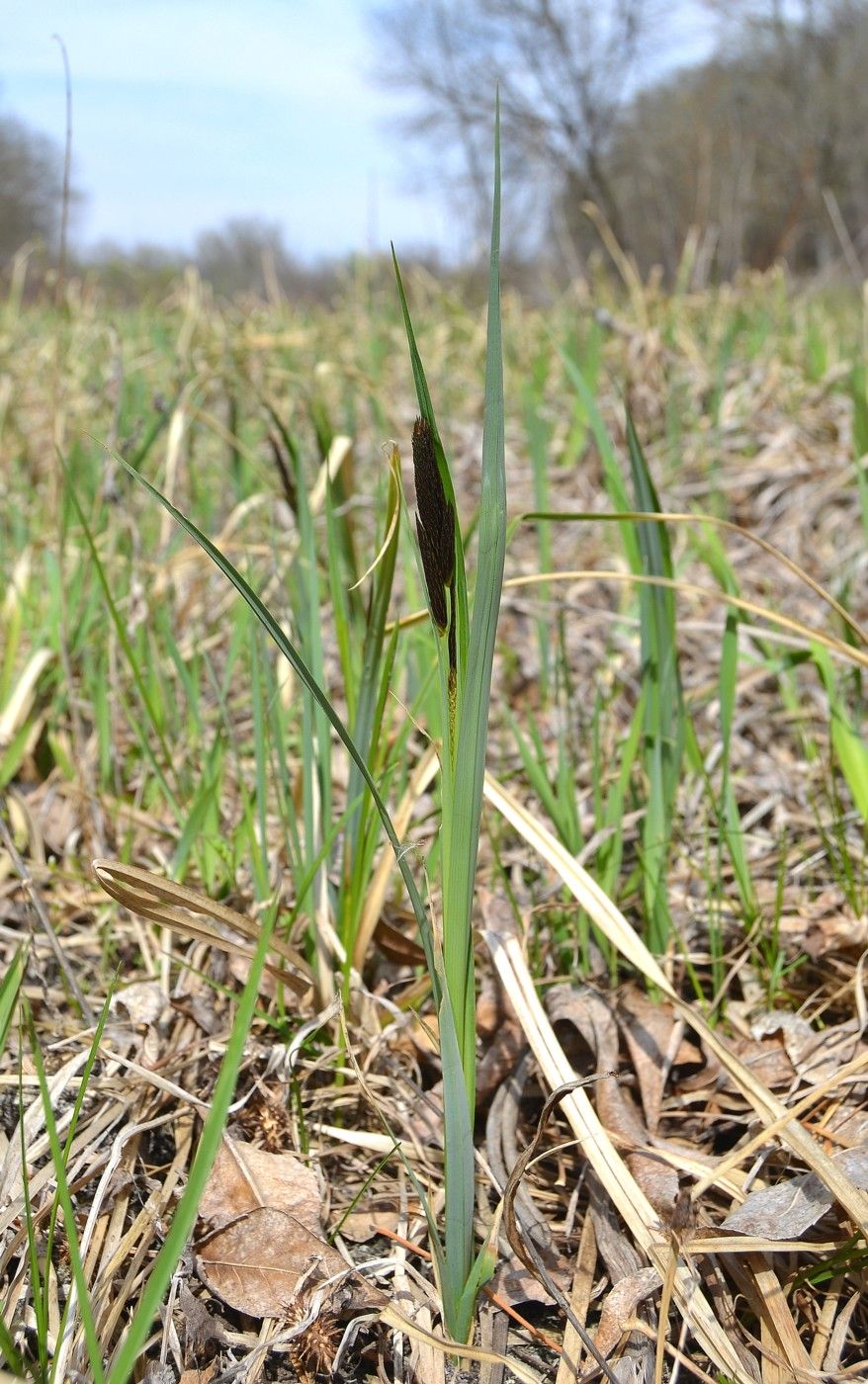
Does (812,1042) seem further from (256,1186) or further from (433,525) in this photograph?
(433,525)

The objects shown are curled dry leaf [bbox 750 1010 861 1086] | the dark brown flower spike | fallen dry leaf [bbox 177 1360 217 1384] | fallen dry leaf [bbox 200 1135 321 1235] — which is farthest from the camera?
curled dry leaf [bbox 750 1010 861 1086]

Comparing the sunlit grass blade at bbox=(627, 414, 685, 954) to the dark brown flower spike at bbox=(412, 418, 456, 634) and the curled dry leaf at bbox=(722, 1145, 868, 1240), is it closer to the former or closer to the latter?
the curled dry leaf at bbox=(722, 1145, 868, 1240)

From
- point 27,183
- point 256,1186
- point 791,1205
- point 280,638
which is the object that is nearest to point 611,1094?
point 791,1205

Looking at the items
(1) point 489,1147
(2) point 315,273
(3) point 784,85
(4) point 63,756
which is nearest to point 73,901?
(4) point 63,756

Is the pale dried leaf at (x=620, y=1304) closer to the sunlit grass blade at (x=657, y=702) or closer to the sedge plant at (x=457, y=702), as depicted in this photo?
the sedge plant at (x=457, y=702)

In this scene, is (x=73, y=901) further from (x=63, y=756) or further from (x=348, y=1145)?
(x=348, y=1145)

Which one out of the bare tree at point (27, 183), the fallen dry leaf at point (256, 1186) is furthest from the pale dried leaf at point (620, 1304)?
the bare tree at point (27, 183)

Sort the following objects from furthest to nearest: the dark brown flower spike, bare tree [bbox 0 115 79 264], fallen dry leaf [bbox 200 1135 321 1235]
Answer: bare tree [bbox 0 115 79 264] < fallen dry leaf [bbox 200 1135 321 1235] < the dark brown flower spike

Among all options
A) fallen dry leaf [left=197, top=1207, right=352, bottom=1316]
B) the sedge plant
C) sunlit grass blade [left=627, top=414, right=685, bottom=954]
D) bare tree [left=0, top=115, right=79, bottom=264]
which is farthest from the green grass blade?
bare tree [left=0, top=115, right=79, bottom=264]
